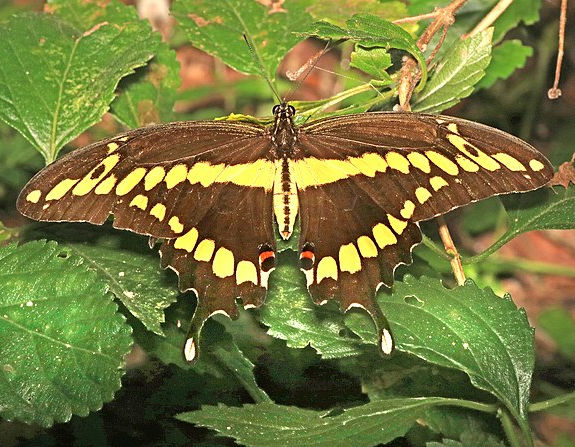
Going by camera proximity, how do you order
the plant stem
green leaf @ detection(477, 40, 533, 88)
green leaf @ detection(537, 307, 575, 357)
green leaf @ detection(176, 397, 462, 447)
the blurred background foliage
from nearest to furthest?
1. green leaf @ detection(176, 397, 462, 447)
2. the blurred background foliage
3. green leaf @ detection(477, 40, 533, 88)
4. green leaf @ detection(537, 307, 575, 357)
5. the plant stem

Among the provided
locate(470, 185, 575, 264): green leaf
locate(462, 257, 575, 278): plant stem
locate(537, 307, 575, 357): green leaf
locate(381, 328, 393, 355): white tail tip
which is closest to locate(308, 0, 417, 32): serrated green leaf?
locate(470, 185, 575, 264): green leaf

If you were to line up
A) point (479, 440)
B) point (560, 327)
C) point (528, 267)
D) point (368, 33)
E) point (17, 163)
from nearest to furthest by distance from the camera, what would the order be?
point (368, 33) < point (479, 440) < point (560, 327) < point (17, 163) < point (528, 267)

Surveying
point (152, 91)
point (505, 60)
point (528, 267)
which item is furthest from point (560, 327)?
point (152, 91)

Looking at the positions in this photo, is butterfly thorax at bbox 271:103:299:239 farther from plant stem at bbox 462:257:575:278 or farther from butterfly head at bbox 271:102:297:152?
plant stem at bbox 462:257:575:278

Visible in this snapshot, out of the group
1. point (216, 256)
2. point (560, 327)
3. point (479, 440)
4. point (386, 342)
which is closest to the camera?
point (386, 342)

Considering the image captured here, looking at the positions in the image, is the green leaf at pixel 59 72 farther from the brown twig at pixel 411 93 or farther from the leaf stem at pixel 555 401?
the leaf stem at pixel 555 401

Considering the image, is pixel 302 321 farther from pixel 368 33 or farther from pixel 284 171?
pixel 368 33

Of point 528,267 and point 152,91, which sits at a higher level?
point 152,91

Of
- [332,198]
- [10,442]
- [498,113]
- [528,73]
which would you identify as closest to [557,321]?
[498,113]
